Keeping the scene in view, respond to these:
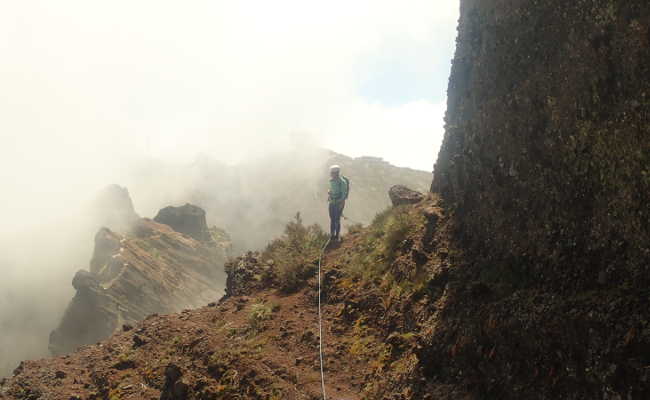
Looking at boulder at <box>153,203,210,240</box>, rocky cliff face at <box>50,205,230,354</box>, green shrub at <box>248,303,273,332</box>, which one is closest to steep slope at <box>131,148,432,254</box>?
boulder at <box>153,203,210,240</box>

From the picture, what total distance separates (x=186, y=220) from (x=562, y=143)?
9673 cm

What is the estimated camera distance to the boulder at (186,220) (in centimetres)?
9831

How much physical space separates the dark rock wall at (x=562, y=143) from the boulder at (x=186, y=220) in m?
93.6

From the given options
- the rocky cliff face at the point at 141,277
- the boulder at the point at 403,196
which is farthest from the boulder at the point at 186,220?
the boulder at the point at 403,196

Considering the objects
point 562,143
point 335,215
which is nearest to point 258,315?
point 335,215

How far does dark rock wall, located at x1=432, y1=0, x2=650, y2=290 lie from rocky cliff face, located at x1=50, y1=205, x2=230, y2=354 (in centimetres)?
7230

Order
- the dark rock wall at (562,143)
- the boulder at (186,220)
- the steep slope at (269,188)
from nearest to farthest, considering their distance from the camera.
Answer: the dark rock wall at (562,143)
the boulder at (186,220)
the steep slope at (269,188)

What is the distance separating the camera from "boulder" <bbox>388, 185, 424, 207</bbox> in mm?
13766

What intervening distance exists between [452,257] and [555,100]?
3.09m

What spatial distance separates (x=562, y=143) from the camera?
601 cm

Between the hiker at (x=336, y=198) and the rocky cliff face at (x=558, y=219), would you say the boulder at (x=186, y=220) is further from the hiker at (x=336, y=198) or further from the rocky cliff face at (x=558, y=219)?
the rocky cliff face at (x=558, y=219)

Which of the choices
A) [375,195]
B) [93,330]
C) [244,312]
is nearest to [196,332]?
[244,312]

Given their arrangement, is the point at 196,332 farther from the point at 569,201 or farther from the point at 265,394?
the point at 569,201

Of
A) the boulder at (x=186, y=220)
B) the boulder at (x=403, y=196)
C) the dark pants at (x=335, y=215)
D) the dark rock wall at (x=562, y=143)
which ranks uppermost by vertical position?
the dark rock wall at (x=562, y=143)
